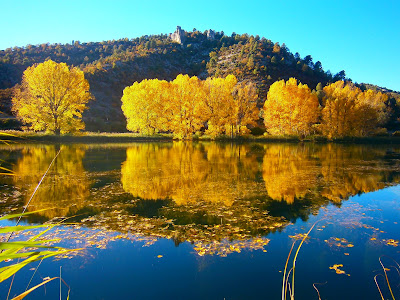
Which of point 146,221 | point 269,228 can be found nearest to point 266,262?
point 269,228

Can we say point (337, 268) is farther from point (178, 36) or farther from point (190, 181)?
point (178, 36)

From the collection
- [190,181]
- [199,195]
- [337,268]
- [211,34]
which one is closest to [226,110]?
[190,181]

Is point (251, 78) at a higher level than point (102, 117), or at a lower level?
higher

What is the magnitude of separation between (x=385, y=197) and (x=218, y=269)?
8453 mm

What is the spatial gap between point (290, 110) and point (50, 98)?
113 ft

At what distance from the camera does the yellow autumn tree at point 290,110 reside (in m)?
44.7

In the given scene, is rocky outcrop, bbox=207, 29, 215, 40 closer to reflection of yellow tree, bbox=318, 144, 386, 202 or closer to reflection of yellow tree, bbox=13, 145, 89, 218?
reflection of yellow tree, bbox=318, 144, 386, 202

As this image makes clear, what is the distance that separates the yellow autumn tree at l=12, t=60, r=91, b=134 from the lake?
24158mm

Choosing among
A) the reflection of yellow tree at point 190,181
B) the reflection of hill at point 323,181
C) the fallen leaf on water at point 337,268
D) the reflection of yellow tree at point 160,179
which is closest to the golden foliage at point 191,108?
the reflection of yellow tree at point 190,181

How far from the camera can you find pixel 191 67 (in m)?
112

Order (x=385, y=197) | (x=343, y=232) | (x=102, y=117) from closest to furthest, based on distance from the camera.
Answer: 1. (x=343, y=232)
2. (x=385, y=197)
3. (x=102, y=117)

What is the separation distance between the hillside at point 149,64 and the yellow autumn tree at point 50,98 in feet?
56.5

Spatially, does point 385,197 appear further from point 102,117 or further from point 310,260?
point 102,117

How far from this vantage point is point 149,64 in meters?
98.3
